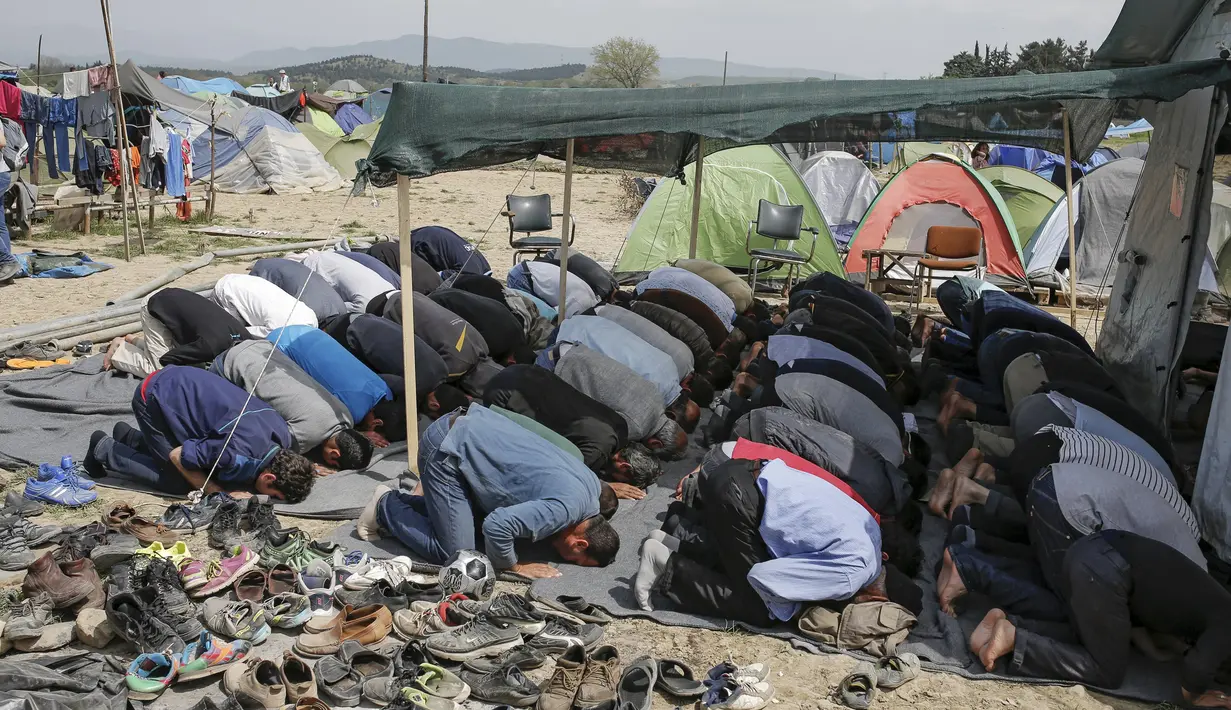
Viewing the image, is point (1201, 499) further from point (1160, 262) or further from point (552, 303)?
point (552, 303)

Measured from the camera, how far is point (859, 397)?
5.20 m

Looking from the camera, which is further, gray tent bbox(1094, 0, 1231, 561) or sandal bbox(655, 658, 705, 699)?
gray tent bbox(1094, 0, 1231, 561)

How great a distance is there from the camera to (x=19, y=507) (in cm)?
498

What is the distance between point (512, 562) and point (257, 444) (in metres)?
1.70

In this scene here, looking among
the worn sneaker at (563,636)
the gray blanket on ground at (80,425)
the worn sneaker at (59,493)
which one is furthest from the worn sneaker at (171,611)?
the worn sneaker at (59,493)

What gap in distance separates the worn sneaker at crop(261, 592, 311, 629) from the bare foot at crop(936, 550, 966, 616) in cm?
265

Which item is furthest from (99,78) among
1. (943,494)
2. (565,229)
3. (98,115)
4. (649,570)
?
(943,494)

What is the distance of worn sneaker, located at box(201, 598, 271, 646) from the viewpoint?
12.6 ft

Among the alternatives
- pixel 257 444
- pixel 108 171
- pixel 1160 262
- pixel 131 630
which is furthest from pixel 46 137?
pixel 1160 262

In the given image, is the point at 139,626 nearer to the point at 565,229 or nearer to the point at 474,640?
the point at 474,640

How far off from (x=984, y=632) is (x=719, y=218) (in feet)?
26.1

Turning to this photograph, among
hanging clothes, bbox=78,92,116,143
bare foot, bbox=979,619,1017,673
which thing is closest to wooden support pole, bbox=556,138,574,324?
bare foot, bbox=979,619,1017,673

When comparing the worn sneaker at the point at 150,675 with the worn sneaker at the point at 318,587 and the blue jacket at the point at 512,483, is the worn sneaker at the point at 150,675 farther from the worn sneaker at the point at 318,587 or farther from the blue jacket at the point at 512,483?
the blue jacket at the point at 512,483

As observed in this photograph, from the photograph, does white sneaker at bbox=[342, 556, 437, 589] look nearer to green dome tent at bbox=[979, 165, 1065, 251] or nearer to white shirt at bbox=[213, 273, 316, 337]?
white shirt at bbox=[213, 273, 316, 337]
